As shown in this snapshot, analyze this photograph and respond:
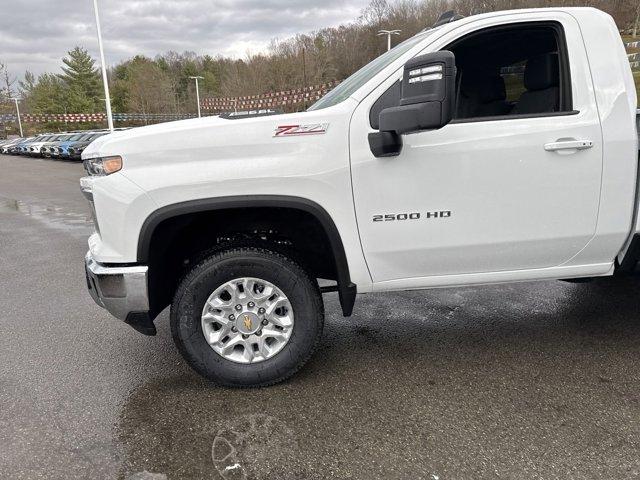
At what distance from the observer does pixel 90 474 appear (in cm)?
231

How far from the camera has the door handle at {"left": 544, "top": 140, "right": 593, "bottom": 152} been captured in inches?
108

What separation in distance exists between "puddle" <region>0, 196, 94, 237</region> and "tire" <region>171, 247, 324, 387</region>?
18.2ft

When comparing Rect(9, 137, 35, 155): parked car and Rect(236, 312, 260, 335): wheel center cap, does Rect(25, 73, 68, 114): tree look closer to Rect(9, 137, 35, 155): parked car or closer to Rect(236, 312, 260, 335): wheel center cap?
Rect(9, 137, 35, 155): parked car

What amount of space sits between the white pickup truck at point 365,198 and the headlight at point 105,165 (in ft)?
0.03

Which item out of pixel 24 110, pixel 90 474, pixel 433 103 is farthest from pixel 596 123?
pixel 24 110

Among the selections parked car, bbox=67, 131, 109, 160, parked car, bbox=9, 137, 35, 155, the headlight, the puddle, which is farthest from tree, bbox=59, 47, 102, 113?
the headlight

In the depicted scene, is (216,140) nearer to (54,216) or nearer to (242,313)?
(242,313)

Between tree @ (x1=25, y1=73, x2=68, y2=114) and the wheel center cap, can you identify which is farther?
tree @ (x1=25, y1=73, x2=68, y2=114)

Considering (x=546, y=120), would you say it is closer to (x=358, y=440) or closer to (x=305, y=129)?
(x=305, y=129)

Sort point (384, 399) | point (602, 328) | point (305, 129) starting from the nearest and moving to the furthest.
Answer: point (305, 129)
point (384, 399)
point (602, 328)

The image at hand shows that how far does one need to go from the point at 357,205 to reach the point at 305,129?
0.49 metres

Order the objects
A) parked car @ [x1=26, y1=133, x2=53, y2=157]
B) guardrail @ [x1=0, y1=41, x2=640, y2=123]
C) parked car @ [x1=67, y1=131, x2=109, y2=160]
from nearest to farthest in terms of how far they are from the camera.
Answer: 1. guardrail @ [x1=0, y1=41, x2=640, y2=123]
2. parked car @ [x1=67, y1=131, x2=109, y2=160]
3. parked car @ [x1=26, y1=133, x2=53, y2=157]

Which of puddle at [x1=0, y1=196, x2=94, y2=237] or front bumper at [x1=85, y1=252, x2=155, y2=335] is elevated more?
front bumper at [x1=85, y1=252, x2=155, y2=335]

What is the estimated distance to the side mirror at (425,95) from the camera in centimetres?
232
